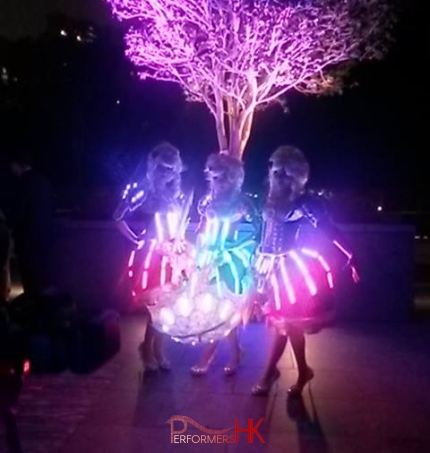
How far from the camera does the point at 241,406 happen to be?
6.11 meters

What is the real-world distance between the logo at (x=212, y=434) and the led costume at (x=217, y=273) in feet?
3.10

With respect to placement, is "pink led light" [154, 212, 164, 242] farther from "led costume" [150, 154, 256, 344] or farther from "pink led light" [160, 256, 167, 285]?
"led costume" [150, 154, 256, 344]

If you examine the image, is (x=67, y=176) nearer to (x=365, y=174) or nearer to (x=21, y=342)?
(x=365, y=174)

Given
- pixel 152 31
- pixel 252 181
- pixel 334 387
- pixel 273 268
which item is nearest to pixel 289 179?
pixel 273 268

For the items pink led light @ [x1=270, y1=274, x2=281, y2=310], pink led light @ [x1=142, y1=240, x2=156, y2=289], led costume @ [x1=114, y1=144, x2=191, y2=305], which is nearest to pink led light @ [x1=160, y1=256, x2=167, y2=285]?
led costume @ [x1=114, y1=144, x2=191, y2=305]

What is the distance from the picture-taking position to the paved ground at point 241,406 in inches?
211

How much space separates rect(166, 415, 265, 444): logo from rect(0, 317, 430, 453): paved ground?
4cm

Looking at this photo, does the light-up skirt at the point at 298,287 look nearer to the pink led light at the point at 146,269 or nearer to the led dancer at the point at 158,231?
the led dancer at the point at 158,231

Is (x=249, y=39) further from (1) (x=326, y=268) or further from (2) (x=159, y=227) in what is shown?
(1) (x=326, y=268)

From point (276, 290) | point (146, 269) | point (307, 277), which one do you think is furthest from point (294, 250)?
point (146, 269)

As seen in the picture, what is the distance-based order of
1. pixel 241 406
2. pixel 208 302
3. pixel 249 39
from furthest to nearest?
pixel 249 39, pixel 208 302, pixel 241 406

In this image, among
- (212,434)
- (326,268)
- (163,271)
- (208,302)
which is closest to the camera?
(212,434)

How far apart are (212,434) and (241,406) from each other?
655mm

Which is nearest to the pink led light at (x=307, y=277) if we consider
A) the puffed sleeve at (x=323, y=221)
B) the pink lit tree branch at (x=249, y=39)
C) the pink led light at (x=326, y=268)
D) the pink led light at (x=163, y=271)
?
the pink led light at (x=326, y=268)
